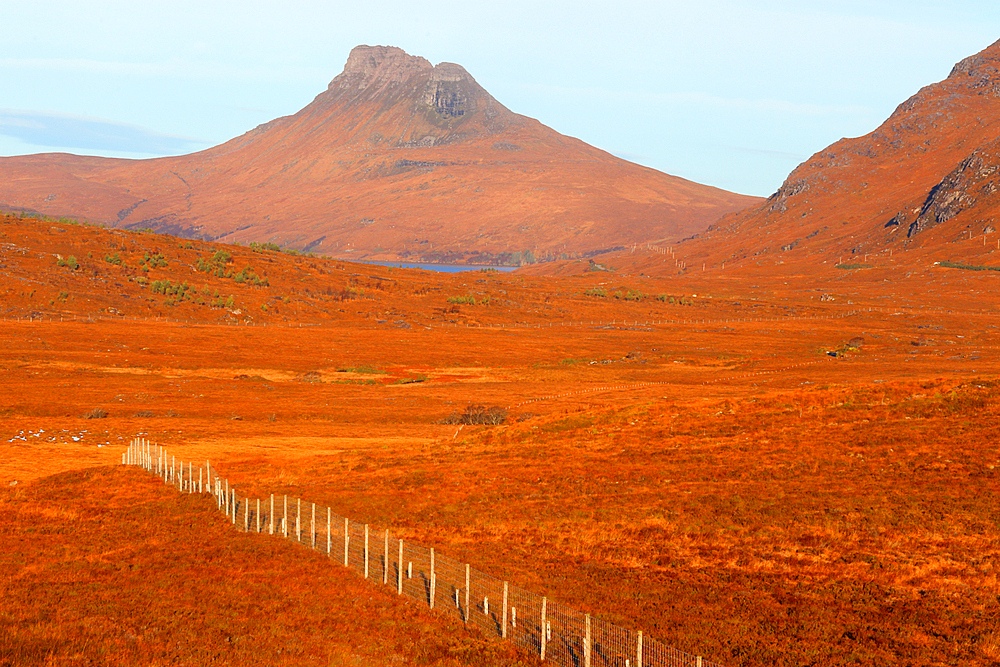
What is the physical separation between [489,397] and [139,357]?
42.8 metres

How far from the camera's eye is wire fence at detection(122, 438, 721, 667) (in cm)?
1850

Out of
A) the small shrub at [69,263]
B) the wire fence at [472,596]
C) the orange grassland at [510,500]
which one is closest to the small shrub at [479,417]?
the orange grassland at [510,500]

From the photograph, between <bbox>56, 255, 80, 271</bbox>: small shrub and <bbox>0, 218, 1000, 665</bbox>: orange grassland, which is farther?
<bbox>56, 255, 80, 271</bbox>: small shrub

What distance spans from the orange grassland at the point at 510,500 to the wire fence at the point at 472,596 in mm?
871

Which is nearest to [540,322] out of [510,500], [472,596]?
[510,500]

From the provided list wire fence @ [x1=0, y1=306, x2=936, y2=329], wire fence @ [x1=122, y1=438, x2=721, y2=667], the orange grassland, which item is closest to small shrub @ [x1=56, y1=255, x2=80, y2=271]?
wire fence @ [x1=0, y1=306, x2=936, y2=329]

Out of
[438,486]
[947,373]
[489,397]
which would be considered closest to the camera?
[438,486]

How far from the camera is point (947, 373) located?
8175 cm

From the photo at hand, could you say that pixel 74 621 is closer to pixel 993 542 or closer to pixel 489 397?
pixel 993 542

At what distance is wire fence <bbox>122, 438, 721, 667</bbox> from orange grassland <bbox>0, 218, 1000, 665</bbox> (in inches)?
34.3

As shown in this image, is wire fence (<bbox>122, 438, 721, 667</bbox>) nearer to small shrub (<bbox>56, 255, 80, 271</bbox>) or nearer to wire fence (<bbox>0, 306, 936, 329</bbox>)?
wire fence (<bbox>0, 306, 936, 329</bbox>)

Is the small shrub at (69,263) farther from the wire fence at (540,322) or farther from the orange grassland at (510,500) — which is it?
the orange grassland at (510,500)

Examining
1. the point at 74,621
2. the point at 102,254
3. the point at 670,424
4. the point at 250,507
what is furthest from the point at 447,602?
the point at 102,254

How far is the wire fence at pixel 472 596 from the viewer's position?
60.7 feet
